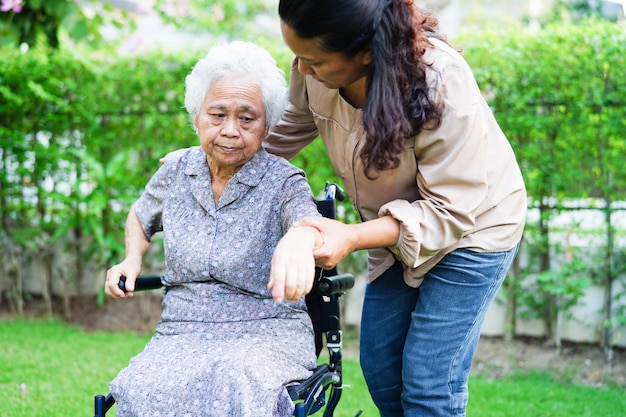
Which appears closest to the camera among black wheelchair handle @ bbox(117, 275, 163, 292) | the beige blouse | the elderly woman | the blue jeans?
the beige blouse

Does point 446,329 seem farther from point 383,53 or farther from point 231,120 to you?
point 231,120

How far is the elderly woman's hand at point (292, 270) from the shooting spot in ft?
5.45

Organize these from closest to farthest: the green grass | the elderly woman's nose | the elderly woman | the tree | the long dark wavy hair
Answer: the long dark wavy hair
the elderly woman
the elderly woman's nose
the green grass
the tree

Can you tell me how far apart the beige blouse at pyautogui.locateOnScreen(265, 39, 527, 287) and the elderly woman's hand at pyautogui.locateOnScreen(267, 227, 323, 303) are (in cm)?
32

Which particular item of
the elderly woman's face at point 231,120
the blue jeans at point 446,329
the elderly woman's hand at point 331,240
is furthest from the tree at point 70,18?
the elderly woman's hand at point 331,240

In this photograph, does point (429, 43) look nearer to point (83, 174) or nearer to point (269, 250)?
point (269, 250)

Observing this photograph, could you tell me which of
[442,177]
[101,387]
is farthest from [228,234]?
[101,387]

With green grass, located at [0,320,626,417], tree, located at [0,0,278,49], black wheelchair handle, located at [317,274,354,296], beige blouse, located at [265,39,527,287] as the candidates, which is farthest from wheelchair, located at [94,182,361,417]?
tree, located at [0,0,278,49]

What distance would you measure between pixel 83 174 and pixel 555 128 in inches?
127

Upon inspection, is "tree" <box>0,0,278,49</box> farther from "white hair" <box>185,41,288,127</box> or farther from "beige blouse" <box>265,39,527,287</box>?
"beige blouse" <box>265,39,527,287</box>

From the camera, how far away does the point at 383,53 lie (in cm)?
183

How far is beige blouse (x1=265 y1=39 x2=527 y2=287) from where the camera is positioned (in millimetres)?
1942

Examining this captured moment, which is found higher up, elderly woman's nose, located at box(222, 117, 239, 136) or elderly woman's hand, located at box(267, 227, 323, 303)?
elderly woman's nose, located at box(222, 117, 239, 136)

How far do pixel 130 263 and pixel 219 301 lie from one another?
37 cm
